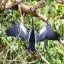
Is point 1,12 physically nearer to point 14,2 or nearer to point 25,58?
point 25,58

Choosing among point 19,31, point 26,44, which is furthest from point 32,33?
point 26,44

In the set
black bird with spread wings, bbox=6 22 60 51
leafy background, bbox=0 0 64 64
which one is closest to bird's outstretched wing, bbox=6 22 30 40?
black bird with spread wings, bbox=6 22 60 51

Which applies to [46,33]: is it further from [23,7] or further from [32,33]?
[23,7]

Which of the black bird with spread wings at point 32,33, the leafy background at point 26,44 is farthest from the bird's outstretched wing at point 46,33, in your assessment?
the leafy background at point 26,44

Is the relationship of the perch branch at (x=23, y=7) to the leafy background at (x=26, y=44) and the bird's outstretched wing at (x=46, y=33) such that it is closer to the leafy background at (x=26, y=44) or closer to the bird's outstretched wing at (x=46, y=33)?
the bird's outstretched wing at (x=46, y=33)

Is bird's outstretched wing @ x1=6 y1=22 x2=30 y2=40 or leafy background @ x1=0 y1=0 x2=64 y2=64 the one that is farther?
leafy background @ x1=0 y1=0 x2=64 y2=64

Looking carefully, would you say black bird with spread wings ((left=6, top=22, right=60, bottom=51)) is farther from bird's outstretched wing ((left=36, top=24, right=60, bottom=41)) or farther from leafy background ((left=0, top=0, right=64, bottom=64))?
leafy background ((left=0, top=0, right=64, bottom=64))

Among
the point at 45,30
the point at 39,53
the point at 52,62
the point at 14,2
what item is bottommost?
the point at 52,62

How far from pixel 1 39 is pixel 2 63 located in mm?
176

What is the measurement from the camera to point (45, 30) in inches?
44.3

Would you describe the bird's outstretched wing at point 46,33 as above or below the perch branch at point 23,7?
below

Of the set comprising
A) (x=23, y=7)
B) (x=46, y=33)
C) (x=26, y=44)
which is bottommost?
(x=26, y=44)

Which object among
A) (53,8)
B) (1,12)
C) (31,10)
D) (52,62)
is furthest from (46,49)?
(31,10)

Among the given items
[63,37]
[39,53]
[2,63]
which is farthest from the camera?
[2,63]
